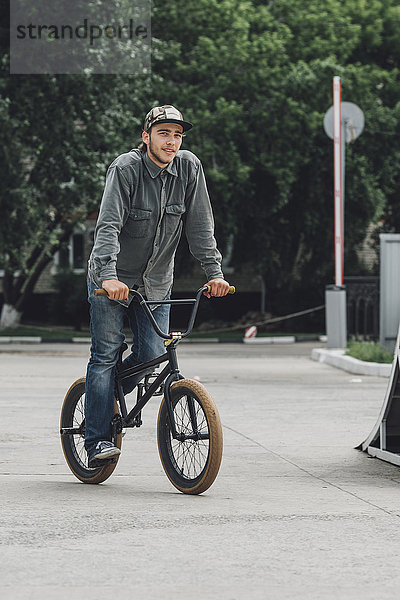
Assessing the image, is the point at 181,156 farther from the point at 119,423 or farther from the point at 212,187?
the point at 212,187

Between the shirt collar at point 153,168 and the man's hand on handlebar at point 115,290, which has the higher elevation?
the shirt collar at point 153,168

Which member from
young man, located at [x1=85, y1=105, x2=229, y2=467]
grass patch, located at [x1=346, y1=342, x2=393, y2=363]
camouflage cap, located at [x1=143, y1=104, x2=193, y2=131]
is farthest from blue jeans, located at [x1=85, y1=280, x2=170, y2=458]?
grass patch, located at [x1=346, y1=342, x2=393, y2=363]

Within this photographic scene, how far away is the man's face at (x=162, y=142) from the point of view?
6.71 m

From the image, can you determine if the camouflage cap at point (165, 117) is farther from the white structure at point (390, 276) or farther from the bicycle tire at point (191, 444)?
the white structure at point (390, 276)

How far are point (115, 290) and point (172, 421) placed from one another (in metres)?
0.79

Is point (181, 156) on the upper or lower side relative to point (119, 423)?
upper

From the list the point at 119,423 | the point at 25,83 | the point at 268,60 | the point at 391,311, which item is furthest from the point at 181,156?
the point at 268,60

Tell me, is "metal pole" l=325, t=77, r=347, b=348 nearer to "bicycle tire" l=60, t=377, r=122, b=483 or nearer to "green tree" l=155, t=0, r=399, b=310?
"green tree" l=155, t=0, r=399, b=310

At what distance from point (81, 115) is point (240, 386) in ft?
44.5

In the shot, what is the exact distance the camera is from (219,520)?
5.74m

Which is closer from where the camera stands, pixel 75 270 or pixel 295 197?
pixel 295 197

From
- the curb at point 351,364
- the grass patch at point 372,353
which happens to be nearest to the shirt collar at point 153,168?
the curb at point 351,364

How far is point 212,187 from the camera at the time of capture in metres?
32.0

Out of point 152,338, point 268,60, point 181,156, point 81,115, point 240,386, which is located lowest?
point 240,386
